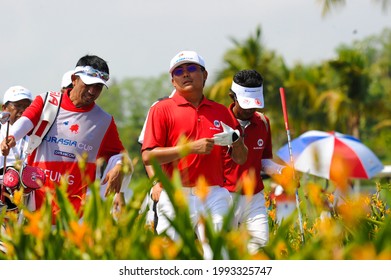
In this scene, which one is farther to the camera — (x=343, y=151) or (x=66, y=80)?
(x=343, y=151)

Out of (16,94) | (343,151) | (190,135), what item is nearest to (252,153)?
(190,135)

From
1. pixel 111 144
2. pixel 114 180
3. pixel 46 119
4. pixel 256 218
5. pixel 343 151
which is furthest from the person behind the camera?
pixel 343 151

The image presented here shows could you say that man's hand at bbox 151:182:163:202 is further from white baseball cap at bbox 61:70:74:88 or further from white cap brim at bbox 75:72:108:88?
white baseball cap at bbox 61:70:74:88

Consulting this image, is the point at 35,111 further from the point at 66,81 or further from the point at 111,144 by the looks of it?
the point at 66,81

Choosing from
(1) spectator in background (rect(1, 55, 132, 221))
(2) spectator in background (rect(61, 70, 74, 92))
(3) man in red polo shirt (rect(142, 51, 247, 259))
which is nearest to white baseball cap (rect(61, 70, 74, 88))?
(2) spectator in background (rect(61, 70, 74, 92))

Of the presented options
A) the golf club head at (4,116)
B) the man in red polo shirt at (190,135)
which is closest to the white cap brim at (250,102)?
the man in red polo shirt at (190,135)

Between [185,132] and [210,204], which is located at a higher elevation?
[185,132]

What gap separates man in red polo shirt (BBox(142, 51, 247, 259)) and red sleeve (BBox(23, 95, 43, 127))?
75cm

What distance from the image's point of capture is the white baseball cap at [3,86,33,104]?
23.9 ft

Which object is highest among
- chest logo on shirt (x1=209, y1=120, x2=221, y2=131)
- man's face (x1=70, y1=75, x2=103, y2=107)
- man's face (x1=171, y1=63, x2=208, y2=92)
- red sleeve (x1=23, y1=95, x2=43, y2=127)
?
man's face (x1=171, y1=63, x2=208, y2=92)

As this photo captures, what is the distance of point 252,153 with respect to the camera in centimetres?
673

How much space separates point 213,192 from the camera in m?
5.76

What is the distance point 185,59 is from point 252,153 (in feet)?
4.04

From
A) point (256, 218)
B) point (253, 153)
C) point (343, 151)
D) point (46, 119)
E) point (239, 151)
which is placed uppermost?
point (46, 119)
